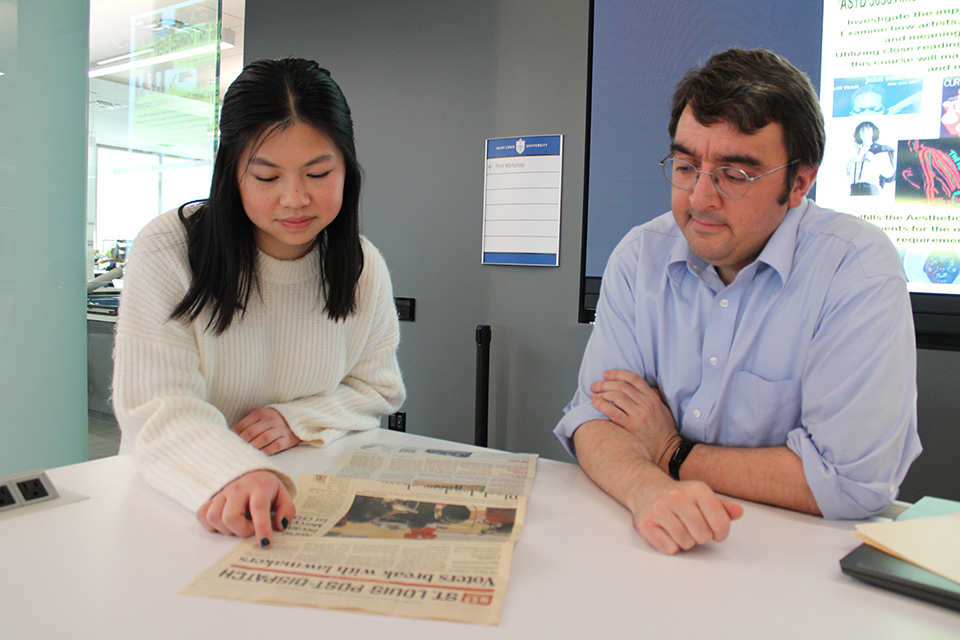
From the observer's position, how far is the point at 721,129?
116 centimetres

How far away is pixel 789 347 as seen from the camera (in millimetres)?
1165

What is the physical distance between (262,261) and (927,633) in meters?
1.22

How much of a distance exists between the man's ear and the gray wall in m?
1.19

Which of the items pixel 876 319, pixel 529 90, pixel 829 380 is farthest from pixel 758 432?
pixel 529 90

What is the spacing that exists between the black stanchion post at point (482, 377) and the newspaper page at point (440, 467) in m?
1.26

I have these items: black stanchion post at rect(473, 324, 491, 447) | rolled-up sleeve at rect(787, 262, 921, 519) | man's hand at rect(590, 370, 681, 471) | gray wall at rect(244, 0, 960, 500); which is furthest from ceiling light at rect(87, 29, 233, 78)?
rolled-up sleeve at rect(787, 262, 921, 519)

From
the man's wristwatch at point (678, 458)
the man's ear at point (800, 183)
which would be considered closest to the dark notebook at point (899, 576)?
the man's wristwatch at point (678, 458)

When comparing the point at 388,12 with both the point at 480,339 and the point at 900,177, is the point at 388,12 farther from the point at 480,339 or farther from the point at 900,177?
the point at 900,177

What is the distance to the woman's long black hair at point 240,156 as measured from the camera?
120cm

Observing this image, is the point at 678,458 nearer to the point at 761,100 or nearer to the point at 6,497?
the point at 761,100

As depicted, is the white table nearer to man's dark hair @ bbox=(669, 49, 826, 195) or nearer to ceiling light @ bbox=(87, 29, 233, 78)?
man's dark hair @ bbox=(669, 49, 826, 195)

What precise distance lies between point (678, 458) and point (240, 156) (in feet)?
3.23

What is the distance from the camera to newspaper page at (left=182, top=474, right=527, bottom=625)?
2.31 ft

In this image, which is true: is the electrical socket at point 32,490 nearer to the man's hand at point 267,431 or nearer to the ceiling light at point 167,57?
the man's hand at point 267,431
